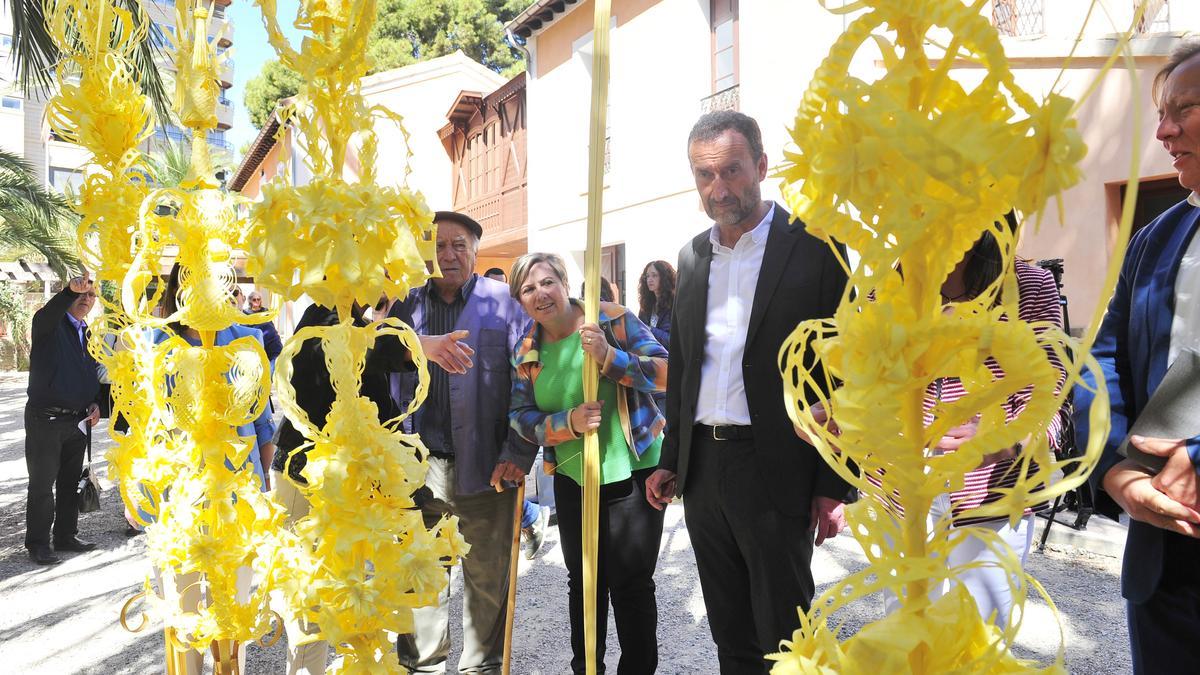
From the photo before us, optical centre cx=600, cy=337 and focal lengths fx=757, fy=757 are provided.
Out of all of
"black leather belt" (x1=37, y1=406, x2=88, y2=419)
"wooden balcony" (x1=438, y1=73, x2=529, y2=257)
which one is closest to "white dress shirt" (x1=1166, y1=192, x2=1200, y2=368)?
"black leather belt" (x1=37, y1=406, x2=88, y2=419)

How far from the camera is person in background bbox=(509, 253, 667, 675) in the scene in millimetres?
2723

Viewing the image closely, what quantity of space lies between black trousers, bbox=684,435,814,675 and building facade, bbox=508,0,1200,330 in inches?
102

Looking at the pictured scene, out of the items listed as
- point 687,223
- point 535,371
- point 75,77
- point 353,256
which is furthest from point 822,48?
point 353,256

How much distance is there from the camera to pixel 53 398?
4.97 metres

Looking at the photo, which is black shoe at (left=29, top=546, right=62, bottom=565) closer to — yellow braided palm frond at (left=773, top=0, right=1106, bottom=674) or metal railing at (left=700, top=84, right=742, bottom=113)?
yellow braided palm frond at (left=773, top=0, right=1106, bottom=674)

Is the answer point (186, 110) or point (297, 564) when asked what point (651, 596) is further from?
point (186, 110)

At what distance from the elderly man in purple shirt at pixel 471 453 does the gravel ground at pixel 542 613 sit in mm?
606

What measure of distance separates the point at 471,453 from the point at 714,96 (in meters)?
8.03

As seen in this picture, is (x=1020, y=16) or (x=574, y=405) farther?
(x=1020, y=16)

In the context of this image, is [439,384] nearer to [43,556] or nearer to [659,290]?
[659,290]

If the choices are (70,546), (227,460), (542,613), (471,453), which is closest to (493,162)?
(70,546)

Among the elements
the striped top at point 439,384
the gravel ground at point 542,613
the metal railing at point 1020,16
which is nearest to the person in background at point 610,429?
the striped top at point 439,384

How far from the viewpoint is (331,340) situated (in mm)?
1243

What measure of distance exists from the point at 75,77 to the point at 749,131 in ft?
6.27
